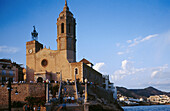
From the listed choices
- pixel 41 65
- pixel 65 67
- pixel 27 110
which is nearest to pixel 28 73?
pixel 41 65

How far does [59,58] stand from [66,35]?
18.9ft

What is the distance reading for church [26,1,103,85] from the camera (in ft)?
169

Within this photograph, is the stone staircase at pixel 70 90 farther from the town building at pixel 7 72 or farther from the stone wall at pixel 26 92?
the town building at pixel 7 72

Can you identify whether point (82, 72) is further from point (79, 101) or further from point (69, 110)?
point (69, 110)

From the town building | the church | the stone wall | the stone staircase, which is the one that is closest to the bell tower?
the church

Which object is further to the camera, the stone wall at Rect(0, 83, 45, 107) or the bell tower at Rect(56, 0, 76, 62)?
the bell tower at Rect(56, 0, 76, 62)

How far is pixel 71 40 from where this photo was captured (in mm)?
54844

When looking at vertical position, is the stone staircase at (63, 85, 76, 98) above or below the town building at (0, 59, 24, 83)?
below

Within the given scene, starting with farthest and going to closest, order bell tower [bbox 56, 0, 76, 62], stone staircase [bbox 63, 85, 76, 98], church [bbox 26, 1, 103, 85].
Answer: bell tower [bbox 56, 0, 76, 62] < church [bbox 26, 1, 103, 85] < stone staircase [bbox 63, 85, 76, 98]

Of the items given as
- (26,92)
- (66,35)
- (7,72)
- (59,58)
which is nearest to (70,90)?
(26,92)

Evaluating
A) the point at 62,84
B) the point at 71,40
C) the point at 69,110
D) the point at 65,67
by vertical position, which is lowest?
the point at 69,110

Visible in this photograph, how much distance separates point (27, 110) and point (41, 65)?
27515 mm

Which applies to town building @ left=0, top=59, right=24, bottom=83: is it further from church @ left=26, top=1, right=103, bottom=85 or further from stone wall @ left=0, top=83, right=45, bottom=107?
stone wall @ left=0, top=83, right=45, bottom=107

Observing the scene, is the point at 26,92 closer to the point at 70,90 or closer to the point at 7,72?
the point at 70,90
